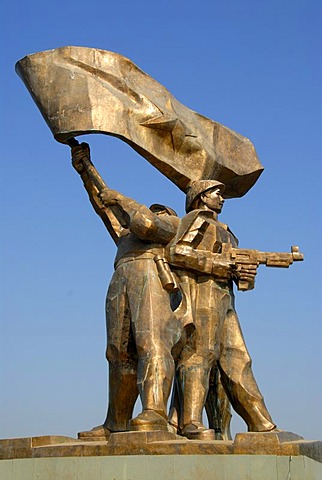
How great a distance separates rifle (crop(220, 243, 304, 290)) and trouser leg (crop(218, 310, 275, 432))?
19.0 inches

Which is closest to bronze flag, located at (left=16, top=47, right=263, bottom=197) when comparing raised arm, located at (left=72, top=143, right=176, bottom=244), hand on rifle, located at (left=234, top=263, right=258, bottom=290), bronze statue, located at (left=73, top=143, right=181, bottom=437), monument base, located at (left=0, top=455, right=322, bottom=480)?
raised arm, located at (left=72, top=143, right=176, bottom=244)

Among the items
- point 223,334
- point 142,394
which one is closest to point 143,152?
point 223,334

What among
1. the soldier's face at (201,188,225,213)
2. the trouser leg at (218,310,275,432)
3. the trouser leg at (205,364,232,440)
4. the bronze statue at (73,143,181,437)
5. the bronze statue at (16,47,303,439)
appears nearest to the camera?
the bronze statue at (73,143,181,437)

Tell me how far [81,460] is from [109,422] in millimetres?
1343

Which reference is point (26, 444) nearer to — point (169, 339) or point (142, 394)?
point (142, 394)

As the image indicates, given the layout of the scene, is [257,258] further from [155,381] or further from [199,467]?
[199,467]

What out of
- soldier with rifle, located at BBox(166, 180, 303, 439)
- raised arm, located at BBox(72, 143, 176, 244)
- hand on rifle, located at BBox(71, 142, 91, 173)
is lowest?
soldier with rifle, located at BBox(166, 180, 303, 439)

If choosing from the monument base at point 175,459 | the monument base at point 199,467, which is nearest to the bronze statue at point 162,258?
the monument base at point 175,459

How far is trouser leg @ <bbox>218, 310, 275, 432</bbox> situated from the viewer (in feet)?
30.1

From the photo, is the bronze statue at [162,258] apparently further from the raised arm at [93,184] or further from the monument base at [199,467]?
the monument base at [199,467]

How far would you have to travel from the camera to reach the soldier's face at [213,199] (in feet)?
33.0

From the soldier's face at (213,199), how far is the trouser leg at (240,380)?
130cm

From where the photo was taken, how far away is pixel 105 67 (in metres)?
10.4

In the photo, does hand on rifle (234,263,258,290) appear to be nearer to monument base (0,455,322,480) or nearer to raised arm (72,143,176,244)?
raised arm (72,143,176,244)
